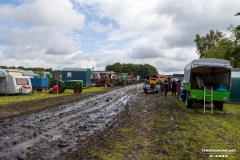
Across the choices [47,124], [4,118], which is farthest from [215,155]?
[4,118]

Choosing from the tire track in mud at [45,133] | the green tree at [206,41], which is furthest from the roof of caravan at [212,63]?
the green tree at [206,41]

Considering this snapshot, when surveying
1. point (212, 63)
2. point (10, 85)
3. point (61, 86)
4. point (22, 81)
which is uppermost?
point (212, 63)

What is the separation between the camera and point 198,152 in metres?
7.34

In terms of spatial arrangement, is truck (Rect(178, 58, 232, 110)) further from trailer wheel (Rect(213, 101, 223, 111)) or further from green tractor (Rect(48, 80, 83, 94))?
green tractor (Rect(48, 80, 83, 94))

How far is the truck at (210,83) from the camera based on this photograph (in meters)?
16.8

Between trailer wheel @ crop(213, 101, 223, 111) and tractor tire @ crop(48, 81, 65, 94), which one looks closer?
trailer wheel @ crop(213, 101, 223, 111)

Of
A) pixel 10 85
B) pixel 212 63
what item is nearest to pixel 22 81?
pixel 10 85

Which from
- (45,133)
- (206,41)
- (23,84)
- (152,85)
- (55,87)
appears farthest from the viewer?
(206,41)

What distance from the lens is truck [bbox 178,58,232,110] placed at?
16844 millimetres

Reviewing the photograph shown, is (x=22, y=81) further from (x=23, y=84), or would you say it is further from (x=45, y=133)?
(x=45, y=133)

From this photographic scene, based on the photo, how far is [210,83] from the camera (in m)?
19.8

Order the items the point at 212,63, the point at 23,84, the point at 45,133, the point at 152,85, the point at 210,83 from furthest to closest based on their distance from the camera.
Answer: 1. the point at 152,85
2. the point at 23,84
3. the point at 210,83
4. the point at 212,63
5. the point at 45,133

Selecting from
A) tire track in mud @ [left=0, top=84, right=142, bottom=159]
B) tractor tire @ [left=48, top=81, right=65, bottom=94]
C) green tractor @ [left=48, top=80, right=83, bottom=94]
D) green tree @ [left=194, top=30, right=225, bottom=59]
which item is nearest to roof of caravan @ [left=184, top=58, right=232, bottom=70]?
tire track in mud @ [left=0, top=84, right=142, bottom=159]

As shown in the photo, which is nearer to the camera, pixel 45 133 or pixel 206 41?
pixel 45 133
